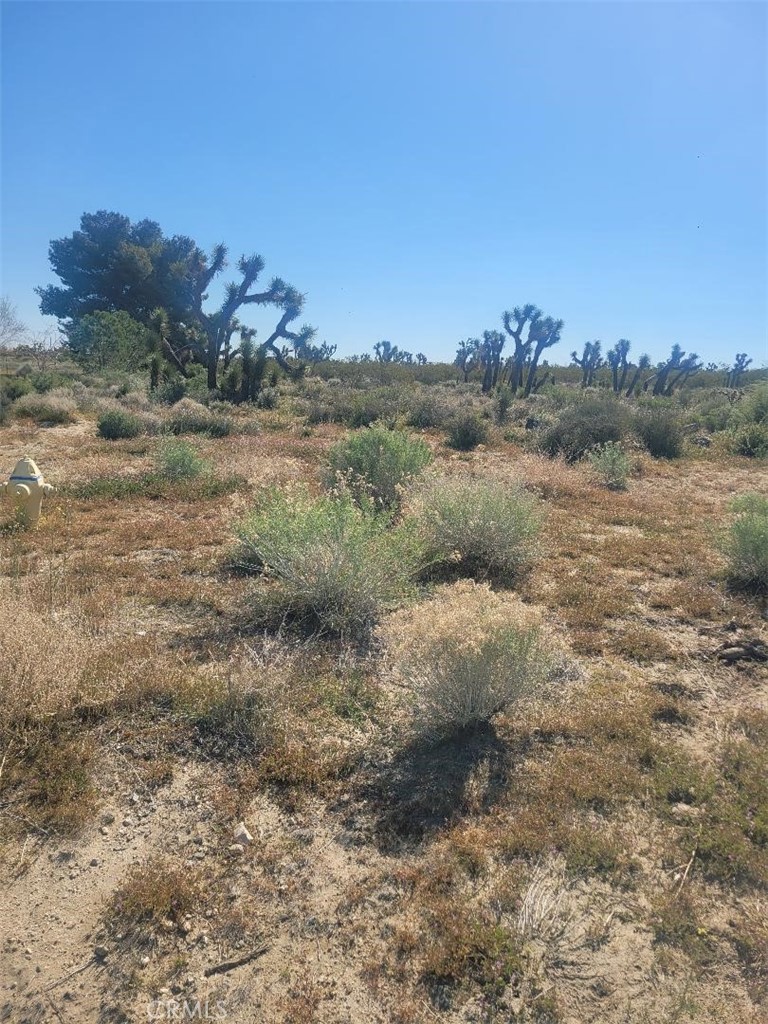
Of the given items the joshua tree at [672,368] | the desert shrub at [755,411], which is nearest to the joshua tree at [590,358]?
the joshua tree at [672,368]

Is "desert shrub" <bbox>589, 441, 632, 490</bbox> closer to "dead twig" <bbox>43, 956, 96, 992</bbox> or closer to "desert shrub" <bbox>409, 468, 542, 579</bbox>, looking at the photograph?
"desert shrub" <bbox>409, 468, 542, 579</bbox>

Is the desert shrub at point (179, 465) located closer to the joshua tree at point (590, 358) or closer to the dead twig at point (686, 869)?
the dead twig at point (686, 869)

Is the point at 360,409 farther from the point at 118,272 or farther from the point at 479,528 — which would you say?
the point at 118,272

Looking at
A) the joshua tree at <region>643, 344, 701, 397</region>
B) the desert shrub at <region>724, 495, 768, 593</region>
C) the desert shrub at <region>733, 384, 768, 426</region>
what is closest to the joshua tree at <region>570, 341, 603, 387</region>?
the joshua tree at <region>643, 344, 701, 397</region>

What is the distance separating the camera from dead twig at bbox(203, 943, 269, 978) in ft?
7.03

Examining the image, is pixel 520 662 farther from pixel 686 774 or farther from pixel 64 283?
pixel 64 283

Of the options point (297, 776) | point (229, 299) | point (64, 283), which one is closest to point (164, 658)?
point (297, 776)

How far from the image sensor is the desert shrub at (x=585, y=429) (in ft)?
48.5

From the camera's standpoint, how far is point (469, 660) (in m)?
3.36

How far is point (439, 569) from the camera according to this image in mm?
6152

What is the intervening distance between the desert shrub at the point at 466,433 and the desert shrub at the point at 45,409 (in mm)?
10014

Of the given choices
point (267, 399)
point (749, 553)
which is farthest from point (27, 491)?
point (267, 399)

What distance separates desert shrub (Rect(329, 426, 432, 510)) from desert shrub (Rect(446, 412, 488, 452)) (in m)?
6.39

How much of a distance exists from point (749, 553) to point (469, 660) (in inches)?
159
